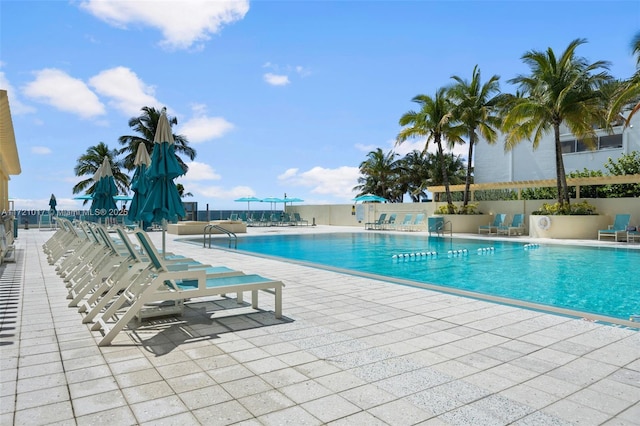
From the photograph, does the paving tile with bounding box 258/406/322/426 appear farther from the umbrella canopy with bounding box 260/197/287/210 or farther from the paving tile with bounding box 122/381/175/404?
the umbrella canopy with bounding box 260/197/287/210

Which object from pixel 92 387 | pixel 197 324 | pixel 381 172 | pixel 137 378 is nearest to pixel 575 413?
pixel 137 378

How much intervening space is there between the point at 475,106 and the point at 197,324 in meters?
20.1

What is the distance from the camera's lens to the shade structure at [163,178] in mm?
6395

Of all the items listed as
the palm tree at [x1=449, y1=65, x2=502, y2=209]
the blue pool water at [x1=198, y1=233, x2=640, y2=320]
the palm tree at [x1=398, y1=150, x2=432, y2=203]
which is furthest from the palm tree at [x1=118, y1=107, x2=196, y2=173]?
the palm tree at [x1=449, y1=65, x2=502, y2=209]

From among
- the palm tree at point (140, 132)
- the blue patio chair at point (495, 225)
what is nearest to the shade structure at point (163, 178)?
the blue patio chair at point (495, 225)

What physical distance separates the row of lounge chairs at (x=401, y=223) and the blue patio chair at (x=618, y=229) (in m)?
8.81

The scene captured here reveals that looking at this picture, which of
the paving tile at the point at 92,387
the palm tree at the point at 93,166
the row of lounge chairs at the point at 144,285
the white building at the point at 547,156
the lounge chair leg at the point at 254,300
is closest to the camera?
the paving tile at the point at 92,387

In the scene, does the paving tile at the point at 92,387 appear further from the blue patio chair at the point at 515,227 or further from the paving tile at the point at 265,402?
the blue patio chair at the point at 515,227

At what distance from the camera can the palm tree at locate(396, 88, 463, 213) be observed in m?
22.4

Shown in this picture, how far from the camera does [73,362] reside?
358cm

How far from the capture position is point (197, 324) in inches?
188

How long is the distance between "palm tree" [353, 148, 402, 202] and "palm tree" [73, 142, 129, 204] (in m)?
19.6

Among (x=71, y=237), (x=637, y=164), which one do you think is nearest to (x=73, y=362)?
(x=71, y=237)

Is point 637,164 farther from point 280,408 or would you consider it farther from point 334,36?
point 280,408
